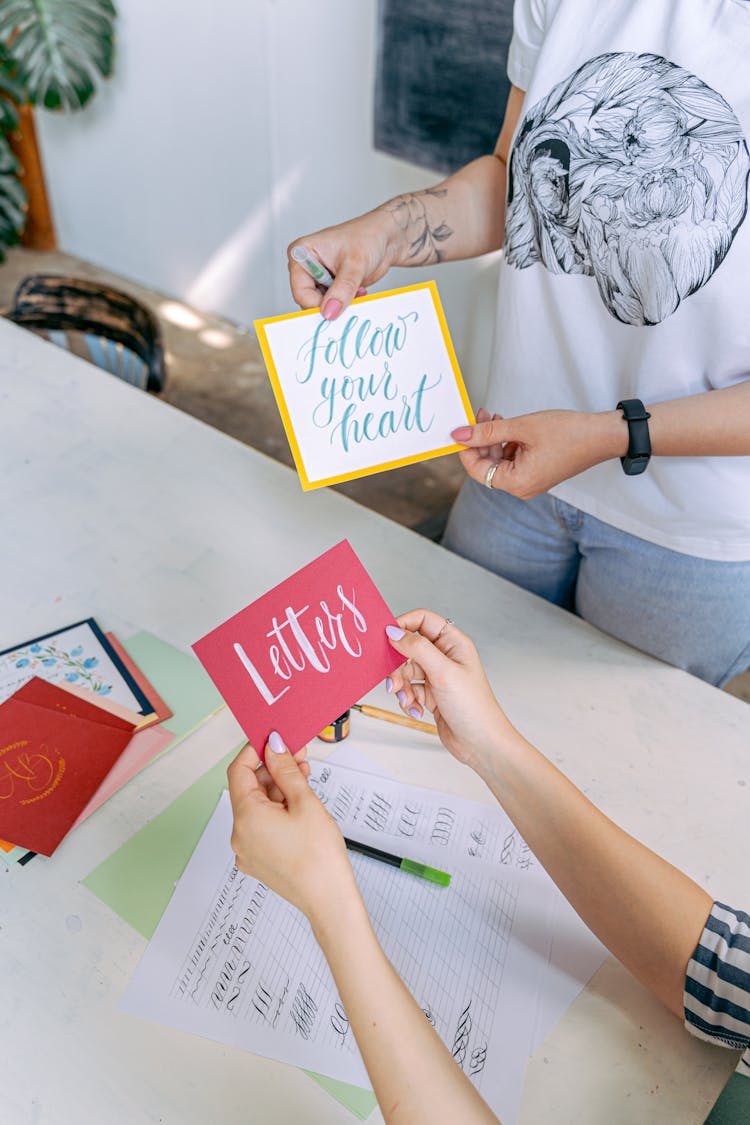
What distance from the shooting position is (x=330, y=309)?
3.13 ft

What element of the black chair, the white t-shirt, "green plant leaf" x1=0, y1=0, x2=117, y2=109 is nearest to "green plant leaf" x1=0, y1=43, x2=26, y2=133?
"green plant leaf" x1=0, y1=0, x2=117, y2=109

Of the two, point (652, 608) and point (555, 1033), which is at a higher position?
point (652, 608)

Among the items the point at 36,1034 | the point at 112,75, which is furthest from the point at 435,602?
the point at 112,75

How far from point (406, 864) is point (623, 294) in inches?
26.2

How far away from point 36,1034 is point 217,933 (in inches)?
6.5

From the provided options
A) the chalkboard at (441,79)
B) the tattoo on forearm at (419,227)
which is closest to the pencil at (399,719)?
the tattoo on forearm at (419,227)

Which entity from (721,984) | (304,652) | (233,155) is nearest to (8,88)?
(233,155)

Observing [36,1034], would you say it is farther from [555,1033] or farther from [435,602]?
[435,602]

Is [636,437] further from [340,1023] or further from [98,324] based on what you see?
[98,324]

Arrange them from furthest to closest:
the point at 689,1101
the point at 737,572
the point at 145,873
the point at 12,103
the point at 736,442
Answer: the point at 12,103 < the point at 737,572 < the point at 736,442 < the point at 145,873 < the point at 689,1101

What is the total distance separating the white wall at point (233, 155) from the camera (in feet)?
8.52

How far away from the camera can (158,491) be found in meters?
1.31

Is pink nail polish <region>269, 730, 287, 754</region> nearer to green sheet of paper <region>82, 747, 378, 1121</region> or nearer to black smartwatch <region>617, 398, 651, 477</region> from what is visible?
green sheet of paper <region>82, 747, 378, 1121</region>

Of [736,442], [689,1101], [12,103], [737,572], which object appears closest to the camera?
[689,1101]
